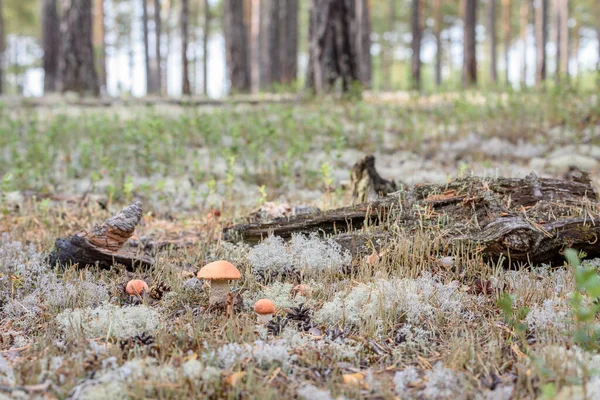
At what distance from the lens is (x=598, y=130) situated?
920 cm

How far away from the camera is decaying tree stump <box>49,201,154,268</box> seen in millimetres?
4027

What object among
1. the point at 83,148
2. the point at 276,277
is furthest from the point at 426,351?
the point at 83,148

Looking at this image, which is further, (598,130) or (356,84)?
(356,84)

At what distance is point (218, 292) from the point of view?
3.37 metres

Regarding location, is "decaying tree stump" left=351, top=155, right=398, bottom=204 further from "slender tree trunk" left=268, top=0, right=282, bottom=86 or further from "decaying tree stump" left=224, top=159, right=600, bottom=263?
"slender tree trunk" left=268, top=0, right=282, bottom=86

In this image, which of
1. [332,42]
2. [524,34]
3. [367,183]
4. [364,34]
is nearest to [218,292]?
[367,183]

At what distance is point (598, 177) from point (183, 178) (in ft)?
18.0

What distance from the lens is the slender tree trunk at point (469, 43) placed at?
1872 cm

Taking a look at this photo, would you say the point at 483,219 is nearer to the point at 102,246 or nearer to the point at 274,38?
the point at 102,246

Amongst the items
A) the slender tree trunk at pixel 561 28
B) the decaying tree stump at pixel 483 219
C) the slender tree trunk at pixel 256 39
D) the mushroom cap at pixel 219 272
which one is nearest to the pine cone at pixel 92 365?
the mushroom cap at pixel 219 272

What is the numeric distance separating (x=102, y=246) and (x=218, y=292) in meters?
1.27

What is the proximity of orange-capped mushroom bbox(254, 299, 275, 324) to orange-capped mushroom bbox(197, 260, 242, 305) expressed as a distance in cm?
21

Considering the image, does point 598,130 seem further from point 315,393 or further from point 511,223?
point 315,393

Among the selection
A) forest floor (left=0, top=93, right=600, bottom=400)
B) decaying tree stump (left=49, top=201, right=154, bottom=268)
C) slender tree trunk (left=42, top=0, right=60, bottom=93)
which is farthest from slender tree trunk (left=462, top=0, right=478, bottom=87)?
decaying tree stump (left=49, top=201, right=154, bottom=268)
